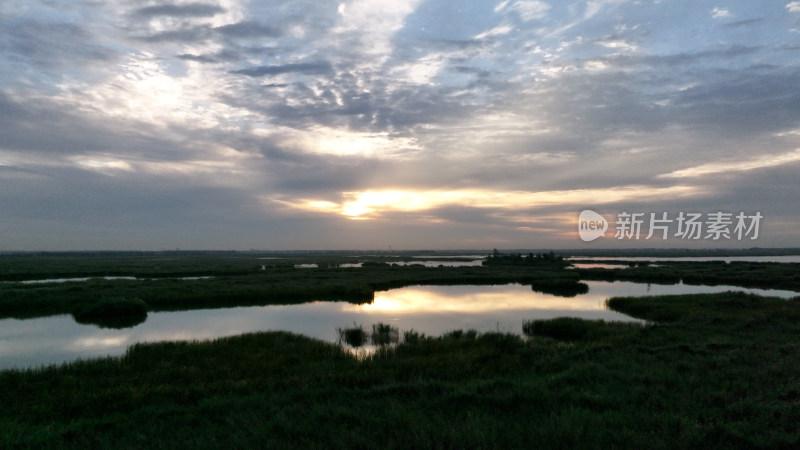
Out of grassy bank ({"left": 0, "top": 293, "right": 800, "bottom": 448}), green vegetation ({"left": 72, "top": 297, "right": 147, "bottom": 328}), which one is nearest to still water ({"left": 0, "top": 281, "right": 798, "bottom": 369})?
green vegetation ({"left": 72, "top": 297, "right": 147, "bottom": 328})

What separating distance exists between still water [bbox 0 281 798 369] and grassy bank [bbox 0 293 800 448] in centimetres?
460

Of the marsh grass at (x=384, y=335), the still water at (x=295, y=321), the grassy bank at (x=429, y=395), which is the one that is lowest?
the still water at (x=295, y=321)

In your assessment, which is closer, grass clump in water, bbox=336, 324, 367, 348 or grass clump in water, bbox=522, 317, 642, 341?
grass clump in water, bbox=522, 317, 642, 341

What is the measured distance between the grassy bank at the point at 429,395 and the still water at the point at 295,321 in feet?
15.1

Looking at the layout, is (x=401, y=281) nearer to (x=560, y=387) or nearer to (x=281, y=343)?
(x=281, y=343)

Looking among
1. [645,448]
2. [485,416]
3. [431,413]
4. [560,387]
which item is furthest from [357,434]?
[560,387]

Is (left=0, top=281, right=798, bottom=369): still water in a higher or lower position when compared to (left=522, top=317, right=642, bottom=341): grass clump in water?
lower

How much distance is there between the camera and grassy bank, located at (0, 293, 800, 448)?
6.78 m

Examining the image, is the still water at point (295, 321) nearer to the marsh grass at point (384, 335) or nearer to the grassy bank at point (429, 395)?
the marsh grass at point (384, 335)

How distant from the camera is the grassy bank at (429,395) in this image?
678cm

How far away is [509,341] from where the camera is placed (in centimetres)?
1487

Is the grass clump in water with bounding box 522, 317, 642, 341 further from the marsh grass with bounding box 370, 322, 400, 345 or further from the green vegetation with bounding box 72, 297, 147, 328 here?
the green vegetation with bounding box 72, 297, 147, 328

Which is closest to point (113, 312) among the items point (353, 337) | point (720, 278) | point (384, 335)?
point (353, 337)

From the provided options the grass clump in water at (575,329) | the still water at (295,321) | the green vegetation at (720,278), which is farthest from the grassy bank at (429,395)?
the green vegetation at (720,278)
